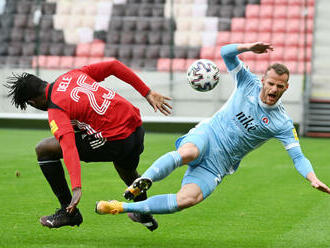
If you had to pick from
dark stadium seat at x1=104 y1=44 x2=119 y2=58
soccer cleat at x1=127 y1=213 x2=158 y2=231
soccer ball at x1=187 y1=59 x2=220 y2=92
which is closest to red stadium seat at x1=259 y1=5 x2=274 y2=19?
dark stadium seat at x1=104 y1=44 x2=119 y2=58

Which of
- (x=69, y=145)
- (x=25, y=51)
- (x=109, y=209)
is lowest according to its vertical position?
(x=25, y=51)

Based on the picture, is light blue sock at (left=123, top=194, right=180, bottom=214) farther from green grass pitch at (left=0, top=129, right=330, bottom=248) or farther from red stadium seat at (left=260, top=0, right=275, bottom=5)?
red stadium seat at (left=260, top=0, right=275, bottom=5)

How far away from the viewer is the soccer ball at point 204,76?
689cm

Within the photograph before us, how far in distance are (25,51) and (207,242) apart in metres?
14.6

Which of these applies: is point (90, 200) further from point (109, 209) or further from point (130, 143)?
point (109, 209)

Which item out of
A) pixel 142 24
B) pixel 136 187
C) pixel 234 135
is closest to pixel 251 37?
pixel 142 24

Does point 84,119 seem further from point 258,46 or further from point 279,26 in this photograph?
point 279,26

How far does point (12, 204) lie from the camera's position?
26.0ft

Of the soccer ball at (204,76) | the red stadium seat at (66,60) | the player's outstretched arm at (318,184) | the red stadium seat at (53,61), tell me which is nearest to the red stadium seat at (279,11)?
the red stadium seat at (66,60)

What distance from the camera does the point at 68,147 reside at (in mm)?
5645

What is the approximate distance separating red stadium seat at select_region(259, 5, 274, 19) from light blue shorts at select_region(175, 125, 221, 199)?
14356 millimetres

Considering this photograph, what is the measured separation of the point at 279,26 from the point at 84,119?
14.2 meters

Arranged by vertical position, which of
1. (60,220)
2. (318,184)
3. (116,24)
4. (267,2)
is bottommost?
(116,24)

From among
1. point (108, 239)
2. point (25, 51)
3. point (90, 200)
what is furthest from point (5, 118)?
point (108, 239)
